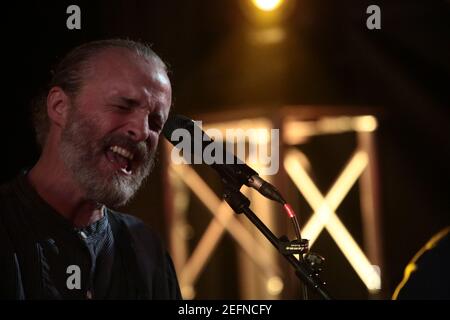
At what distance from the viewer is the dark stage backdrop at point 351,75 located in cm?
418

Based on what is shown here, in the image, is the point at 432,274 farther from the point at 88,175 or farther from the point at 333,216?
the point at 333,216

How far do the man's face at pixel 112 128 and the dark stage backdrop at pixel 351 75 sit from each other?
1920mm

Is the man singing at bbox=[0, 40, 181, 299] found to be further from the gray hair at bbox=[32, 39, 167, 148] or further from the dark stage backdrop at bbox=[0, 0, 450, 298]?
the dark stage backdrop at bbox=[0, 0, 450, 298]

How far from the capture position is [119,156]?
1.89m

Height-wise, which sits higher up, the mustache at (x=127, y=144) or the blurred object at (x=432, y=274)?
the mustache at (x=127, y=144)

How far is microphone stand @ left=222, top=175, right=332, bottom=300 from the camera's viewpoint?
1562 millimetres

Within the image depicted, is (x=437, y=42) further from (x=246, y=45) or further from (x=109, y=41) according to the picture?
(x=109, y=41)

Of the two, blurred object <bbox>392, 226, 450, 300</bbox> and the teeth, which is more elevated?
the teeth

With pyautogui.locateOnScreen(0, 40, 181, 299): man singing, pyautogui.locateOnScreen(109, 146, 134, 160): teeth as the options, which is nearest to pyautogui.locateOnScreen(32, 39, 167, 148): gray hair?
pyautogui.locateOnScreen(0, 40, 181, 299): man singing

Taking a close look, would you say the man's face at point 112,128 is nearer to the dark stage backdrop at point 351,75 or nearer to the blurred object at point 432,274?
the blurred object at point 432,274

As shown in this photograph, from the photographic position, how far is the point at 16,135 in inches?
97.3

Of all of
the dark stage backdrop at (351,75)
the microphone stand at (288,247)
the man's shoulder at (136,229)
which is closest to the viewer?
the microphone stand at (288,247)

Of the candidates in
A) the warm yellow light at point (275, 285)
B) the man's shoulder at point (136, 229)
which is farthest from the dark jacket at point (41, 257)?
the warm yellow light at point (275, 285)

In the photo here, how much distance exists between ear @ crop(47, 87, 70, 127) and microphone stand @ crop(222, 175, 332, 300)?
596 millimetres
